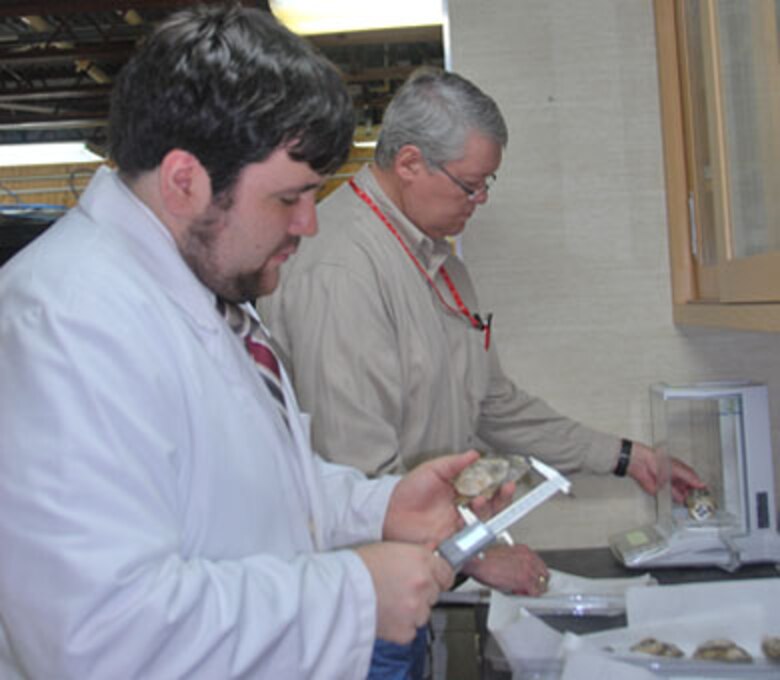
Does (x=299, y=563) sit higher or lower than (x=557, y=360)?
lower

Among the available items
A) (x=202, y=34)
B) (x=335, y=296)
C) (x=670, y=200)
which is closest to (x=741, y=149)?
(x=670, y=200)

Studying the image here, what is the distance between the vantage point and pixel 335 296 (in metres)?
1.50

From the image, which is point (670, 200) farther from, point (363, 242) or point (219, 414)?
point (219, 414)

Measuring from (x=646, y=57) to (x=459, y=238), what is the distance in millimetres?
580

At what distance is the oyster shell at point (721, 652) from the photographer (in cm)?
122

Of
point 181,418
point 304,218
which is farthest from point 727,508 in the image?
point 181,418

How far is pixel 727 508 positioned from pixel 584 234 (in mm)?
665

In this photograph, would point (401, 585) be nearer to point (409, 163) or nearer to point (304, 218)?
point (304, 218)

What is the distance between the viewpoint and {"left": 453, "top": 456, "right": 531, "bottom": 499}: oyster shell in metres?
1.03

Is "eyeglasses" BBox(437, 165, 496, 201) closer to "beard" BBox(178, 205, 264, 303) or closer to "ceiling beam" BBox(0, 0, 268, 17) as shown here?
"beard" BBox(178, 205, 264, 303)

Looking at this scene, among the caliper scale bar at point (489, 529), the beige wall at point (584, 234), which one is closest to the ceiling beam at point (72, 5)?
the beige wall at point (584, 234)

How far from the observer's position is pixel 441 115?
165cm

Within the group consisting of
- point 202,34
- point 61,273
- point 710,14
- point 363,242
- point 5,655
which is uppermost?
point 710,14

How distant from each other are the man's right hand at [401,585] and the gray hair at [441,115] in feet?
3.22
